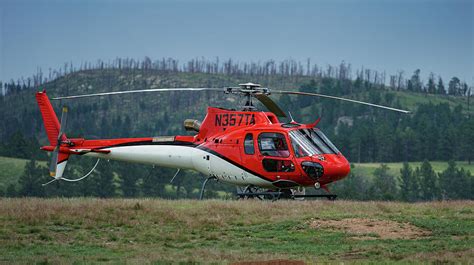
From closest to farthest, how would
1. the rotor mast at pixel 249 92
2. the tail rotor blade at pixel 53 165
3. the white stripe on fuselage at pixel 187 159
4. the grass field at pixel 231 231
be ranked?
the grass field at pixel 231 231 → the white stripe on fuselage at pixel 187 159 → the rotor mast at pixel 249 92 → the tail rotor blade at pixel 53 165

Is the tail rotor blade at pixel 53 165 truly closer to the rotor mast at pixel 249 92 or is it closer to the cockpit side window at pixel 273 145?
the rotor mast at pixel 249 92

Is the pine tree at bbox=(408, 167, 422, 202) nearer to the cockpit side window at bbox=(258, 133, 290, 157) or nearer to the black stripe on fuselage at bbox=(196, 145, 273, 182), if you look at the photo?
the black stripe on fuselage at bbox=(196, 145, 273, 182)

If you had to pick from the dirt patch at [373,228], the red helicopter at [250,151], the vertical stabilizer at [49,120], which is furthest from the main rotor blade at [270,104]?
the vertical stabilizer at [49,120]

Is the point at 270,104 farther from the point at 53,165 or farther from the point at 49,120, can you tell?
the point at 49,120

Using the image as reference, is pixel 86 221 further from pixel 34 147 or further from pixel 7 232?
pixel 34 147

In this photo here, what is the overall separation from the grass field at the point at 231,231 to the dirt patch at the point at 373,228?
27 mm

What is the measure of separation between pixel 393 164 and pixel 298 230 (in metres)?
153

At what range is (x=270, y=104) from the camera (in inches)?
1433

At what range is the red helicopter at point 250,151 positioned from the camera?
111 ft

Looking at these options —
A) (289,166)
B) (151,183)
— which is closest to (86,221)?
(289,166)

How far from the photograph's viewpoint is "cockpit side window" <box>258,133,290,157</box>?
1347 inches

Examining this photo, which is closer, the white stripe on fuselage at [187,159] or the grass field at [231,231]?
the grass field at [231,231]

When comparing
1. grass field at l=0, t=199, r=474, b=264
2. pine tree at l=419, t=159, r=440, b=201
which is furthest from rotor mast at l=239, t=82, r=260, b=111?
pine tree at l=419, t=159, r=440, b=201

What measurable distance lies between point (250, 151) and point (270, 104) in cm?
235
